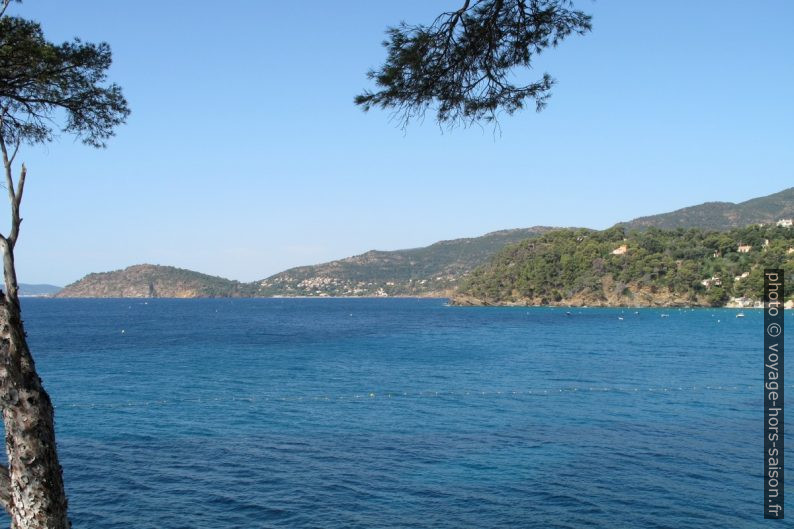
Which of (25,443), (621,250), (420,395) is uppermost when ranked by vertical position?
(621,250)

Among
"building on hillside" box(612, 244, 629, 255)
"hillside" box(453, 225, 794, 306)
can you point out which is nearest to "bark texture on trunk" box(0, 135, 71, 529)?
"hillside" box(453, 225, 794, 306)

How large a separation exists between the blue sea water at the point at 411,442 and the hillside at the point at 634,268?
340 ft

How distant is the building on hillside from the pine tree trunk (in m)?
170

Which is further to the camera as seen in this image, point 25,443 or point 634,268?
point 634,268

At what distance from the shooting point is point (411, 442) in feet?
74.1

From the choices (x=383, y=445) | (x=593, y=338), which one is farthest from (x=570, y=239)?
(x=383, y=445)

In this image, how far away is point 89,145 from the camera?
8.85 metres

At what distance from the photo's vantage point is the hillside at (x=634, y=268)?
460 feet

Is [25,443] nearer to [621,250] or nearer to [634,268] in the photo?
[634,268]

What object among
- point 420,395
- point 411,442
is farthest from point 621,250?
point 411,442

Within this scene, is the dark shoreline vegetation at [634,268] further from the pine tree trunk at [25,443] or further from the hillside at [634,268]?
the pine tree trunk at [25,443]

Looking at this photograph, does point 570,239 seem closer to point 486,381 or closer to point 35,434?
point 486,381

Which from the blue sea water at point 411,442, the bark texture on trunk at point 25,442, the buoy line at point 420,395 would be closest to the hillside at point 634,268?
the blue sea water at point 411,442

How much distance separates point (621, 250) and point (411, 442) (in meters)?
154
